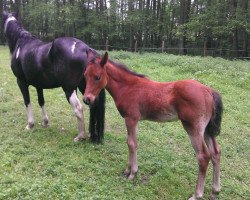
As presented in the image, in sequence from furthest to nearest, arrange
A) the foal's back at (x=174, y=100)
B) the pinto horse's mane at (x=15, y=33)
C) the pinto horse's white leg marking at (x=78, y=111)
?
the pinto horse's mane at (x=15, y=33) < the pinto horse's white leg marking at (x=78, y=111) < the foal's back at (x=174, y=100)

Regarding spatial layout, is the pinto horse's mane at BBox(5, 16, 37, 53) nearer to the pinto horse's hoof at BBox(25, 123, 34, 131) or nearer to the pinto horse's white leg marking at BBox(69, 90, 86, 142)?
the pinto horse's hoof at BBox(25, 123, 34, 131)

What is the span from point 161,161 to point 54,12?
1425 inches

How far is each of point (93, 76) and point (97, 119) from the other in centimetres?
152

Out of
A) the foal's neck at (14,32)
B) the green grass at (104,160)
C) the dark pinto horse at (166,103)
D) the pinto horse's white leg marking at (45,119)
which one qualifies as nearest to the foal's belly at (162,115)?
the dark pinto horse at (166,103)

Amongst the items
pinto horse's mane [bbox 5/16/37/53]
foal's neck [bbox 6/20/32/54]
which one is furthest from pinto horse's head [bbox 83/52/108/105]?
foal's neck [bbox 6/20/32/54]

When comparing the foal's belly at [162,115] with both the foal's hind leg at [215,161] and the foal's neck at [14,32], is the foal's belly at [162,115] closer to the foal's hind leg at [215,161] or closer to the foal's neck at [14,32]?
the foal's hind leg at [215,161]

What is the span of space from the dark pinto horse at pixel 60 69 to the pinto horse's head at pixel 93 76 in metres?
0.98

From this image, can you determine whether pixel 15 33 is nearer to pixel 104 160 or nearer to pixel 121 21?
pixel 104 160

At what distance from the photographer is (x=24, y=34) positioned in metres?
7.28

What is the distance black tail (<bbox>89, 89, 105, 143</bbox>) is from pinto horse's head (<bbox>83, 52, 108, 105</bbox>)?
3.73ft

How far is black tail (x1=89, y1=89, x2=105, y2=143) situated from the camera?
5.85m

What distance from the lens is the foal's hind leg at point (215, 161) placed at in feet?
14.9

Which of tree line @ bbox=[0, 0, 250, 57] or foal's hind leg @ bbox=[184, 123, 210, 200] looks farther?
tree line @ bbox=[0, 0, 250, 57]

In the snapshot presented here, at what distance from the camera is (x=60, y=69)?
6039 millimetres
